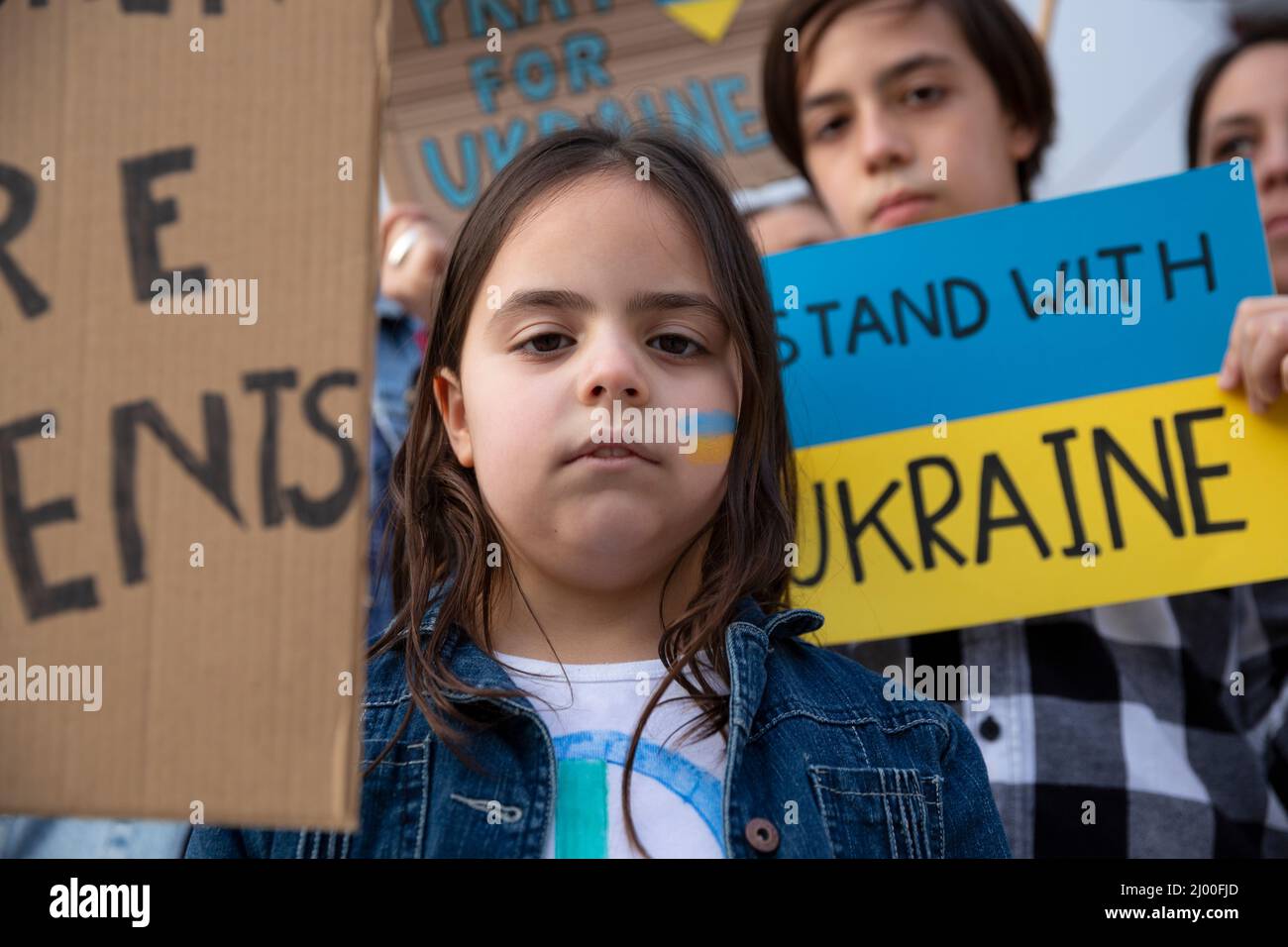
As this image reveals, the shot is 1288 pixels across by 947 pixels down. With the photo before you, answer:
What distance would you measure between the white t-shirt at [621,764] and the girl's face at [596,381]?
0.31ft

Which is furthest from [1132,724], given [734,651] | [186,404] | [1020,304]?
[186,404]

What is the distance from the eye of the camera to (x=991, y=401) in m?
1.54

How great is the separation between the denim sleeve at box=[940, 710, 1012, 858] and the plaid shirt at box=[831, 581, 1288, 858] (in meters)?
0.32

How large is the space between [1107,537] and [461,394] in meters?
0.76

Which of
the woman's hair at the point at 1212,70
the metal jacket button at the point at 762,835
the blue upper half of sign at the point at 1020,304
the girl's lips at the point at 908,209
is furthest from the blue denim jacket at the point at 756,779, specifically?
the woman's hair at the point at 1212,70

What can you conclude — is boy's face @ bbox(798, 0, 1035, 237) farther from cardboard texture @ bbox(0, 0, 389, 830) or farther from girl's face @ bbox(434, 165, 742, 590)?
cardboard texture @ bbox(0, 0, 389, 830)

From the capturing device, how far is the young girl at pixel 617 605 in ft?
3.59

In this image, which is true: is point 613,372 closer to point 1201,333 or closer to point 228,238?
point 228,238

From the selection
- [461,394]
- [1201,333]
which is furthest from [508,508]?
[1201,333]

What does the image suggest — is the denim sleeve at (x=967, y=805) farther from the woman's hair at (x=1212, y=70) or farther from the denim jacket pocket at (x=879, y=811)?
the woman's hair at (x=1212, y=70)

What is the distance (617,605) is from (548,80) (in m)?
1.00

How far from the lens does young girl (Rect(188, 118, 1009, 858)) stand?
110 cm

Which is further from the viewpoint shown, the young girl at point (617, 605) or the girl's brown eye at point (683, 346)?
the girl's brown eye at point (683, 346)

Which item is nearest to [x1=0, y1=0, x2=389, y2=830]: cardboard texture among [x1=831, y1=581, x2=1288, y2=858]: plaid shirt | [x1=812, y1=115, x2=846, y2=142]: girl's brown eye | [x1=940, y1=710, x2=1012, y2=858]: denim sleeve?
[x1=940, y1=710, x2=1012, y2=858]: denim sleeve
